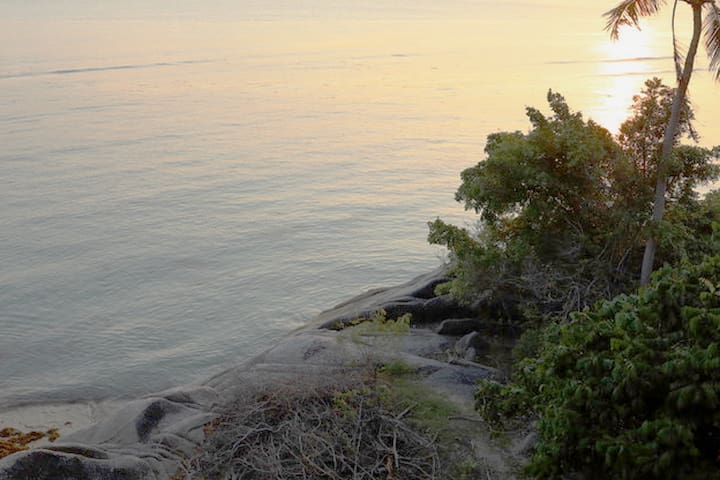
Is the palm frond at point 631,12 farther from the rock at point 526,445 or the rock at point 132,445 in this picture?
the rock at point 132,445

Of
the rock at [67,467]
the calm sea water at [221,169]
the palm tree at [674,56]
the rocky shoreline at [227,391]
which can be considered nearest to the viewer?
the rock at [67,467]

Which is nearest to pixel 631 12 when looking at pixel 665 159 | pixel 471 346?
pixel 665 159

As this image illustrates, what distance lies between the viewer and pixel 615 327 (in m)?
12.2

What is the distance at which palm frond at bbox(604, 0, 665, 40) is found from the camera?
67.0 ft

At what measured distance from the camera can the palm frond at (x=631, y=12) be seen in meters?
20.4

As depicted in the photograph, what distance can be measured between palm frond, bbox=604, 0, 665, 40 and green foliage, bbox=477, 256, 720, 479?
9844mm

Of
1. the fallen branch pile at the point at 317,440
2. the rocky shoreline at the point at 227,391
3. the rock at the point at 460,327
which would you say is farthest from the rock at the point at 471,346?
the fallen branch pile at the point at 317,440

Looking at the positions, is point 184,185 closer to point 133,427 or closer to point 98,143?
point 98,143

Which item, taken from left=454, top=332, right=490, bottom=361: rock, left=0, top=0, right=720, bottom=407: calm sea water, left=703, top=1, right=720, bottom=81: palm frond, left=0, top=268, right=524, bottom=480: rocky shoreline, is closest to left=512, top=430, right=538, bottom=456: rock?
left=0, top=268, right=524, bottom=480: rocky shoreline

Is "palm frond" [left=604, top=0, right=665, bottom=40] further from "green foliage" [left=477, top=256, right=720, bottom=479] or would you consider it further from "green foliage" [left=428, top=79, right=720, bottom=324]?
"green foliage" [left=477, top=256, right=720, bottom=479]

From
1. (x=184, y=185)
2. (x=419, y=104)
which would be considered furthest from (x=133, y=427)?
(x=419, y=104)

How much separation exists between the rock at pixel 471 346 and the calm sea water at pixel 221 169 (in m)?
8.73

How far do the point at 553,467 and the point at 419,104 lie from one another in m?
53.2

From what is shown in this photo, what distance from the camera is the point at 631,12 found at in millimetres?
20422
